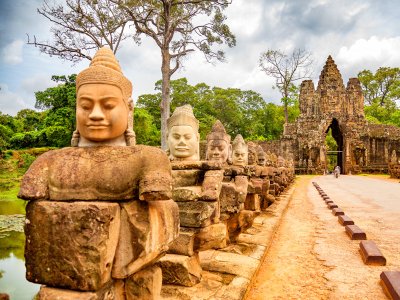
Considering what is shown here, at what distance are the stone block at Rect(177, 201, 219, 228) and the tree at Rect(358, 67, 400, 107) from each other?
2141 inches

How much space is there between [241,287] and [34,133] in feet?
105

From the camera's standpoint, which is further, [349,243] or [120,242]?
[349,243]

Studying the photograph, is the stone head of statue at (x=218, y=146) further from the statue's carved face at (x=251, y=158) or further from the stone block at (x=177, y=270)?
the stone block at (x=177, y=270)

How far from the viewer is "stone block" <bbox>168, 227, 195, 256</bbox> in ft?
9.40

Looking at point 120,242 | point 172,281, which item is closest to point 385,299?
point 172,281

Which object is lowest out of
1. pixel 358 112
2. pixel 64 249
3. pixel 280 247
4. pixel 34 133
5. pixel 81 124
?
pixel 280 247

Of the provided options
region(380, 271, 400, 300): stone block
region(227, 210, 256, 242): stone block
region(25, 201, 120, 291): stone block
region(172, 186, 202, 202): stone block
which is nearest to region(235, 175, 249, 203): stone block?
region(227, 210, 256, 242): stone block

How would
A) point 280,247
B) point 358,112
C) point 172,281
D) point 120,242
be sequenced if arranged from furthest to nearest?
1. point 358,112
2. point 280,247
3. point 172,281
4. point 120,242

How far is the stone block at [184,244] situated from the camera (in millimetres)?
2865

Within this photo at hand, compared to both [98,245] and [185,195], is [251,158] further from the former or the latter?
[98,245]

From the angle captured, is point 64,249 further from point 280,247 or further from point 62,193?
point 280,247

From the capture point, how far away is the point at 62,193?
194 cm

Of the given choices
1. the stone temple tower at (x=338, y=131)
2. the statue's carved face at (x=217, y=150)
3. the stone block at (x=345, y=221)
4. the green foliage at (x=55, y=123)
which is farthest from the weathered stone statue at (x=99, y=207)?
the stone temple tower at (x=338, y=131)

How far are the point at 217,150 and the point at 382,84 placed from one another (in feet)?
177
